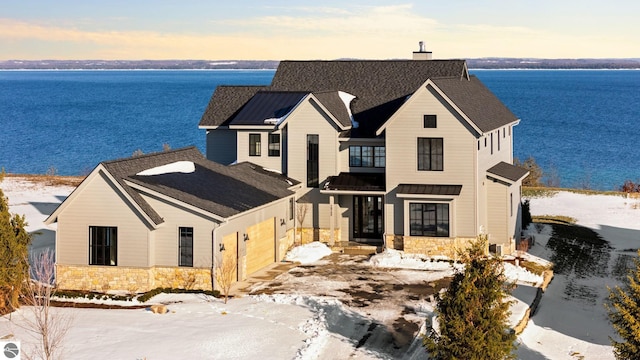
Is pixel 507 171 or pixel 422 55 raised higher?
pixel 422 55

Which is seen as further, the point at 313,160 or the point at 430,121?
the point at 313,160

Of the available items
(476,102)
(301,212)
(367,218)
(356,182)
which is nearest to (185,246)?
(301,212)

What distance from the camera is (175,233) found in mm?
31219

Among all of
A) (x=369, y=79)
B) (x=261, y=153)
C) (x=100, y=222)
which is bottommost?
(x=100, y=222)

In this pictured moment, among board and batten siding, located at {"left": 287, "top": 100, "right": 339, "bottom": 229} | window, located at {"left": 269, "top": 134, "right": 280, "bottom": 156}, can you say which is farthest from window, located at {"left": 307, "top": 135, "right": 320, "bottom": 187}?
window, located at {"left": 269, "top": 134, "right": 280, "bottom": 156}

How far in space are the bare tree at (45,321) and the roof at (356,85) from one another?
16960 millimetres

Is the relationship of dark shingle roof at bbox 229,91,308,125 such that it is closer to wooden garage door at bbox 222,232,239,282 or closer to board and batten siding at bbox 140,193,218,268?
wooden garage door at bbox 222,232,239,282

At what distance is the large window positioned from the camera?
4019 centimetres

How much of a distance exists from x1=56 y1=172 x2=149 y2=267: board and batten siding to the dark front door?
1220 centimetres

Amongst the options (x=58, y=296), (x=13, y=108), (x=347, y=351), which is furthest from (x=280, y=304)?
(x=13, y=108)

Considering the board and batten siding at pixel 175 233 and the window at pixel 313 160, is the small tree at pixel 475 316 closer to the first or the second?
the board and batten siding at pixel 175 233

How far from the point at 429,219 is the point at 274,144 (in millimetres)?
8583

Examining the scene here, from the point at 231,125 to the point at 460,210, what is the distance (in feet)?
38.9

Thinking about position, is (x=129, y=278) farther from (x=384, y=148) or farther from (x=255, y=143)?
(x=384, y=148)
